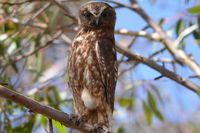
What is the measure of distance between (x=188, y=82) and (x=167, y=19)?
4.72ft

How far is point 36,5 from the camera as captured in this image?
17.8 ft

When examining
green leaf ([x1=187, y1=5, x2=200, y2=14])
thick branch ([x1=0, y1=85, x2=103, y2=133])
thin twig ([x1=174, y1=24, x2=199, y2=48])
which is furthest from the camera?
thin twig ([x1=174, y1=24, x2=199, y2=48])

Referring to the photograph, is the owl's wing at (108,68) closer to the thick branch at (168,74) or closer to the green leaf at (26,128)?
the thick branch at (168,74)

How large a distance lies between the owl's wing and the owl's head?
329 mm

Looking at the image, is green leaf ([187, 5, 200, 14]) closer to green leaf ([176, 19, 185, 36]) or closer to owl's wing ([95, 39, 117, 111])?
owl's wing ([95, 39, 117, 111])

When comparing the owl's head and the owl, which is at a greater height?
the owl's head

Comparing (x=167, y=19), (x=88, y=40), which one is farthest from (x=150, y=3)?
(x=88, y=40)

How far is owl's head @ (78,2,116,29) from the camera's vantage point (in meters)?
3.93

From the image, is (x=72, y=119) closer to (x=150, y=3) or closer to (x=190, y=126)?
(x=150, y=3)

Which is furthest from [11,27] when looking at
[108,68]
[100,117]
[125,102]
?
[100,117]

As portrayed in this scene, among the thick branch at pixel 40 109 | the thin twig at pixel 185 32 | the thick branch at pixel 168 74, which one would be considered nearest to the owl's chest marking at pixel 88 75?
the thick branch at pixel 168 74

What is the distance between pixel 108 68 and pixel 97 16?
1.92 ft

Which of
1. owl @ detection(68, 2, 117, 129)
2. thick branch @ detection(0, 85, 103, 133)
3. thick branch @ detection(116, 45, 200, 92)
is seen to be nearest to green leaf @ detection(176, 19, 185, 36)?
thick branch @ detection(116, 45, 200, 92)

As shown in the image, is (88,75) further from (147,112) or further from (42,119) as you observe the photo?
(147,112)
